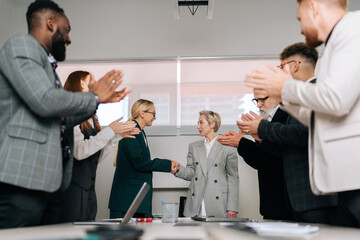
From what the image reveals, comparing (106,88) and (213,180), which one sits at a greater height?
(106,88)

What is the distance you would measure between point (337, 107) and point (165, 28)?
3.39m

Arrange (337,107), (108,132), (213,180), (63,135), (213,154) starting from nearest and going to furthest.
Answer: (337,107) < (63,135) < (108,132) < (213,180) < (213,154)

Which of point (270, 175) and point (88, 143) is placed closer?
point (88, 143)

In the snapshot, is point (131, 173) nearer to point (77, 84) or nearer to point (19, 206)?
point (77, 84)

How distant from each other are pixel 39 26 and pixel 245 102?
2.91 meters

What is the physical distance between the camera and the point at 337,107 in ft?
3.69

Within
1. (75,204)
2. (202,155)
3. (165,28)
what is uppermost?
(165,28)

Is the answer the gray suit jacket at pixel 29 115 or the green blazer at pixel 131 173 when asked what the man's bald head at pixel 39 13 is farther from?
the green blazer at pixel 131 173

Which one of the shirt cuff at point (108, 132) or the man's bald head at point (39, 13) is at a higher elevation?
the man's bald head at point (39, 13)

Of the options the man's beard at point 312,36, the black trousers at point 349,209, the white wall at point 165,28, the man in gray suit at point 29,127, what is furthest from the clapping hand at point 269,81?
the white wall at point 165,28

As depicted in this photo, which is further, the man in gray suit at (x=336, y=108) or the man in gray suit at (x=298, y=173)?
the man in gray suit at (x=298, y=173)

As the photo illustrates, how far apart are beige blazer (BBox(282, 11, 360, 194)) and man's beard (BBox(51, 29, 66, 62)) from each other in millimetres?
1047

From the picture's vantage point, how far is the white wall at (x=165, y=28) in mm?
4188

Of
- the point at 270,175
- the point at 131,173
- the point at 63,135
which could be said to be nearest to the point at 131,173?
the point at 131,173
